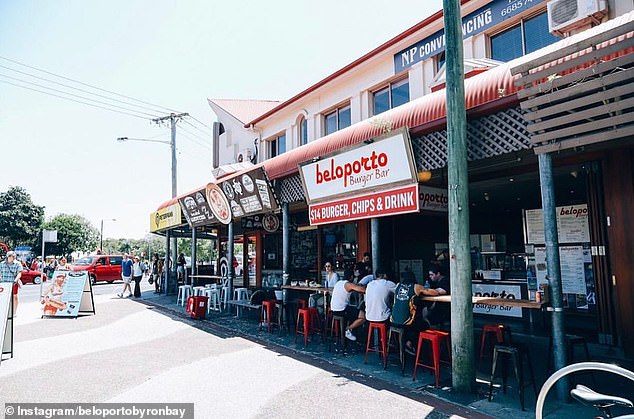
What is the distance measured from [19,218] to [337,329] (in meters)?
43.8

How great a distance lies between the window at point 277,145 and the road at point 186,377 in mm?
8276

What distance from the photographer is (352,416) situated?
182 inches

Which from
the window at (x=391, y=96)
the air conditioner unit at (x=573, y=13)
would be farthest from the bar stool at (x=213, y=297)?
the air conditioner unit at (x=573, y=13)

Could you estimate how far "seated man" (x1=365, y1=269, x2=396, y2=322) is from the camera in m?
7.05

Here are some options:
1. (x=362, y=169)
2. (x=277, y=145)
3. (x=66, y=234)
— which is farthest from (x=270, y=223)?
(x=66, y=234)

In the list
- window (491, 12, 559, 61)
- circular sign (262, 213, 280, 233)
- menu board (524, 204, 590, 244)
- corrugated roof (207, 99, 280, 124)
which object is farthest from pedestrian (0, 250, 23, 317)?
window (491, 12, 559, 61)

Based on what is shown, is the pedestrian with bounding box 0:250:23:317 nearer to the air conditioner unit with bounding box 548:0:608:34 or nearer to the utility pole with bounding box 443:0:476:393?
the utility pole with bounding box 443:0:476:393

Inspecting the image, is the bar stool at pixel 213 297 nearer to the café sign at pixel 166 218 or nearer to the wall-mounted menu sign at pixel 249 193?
the wall-mounted menu sign at pixel 249 193

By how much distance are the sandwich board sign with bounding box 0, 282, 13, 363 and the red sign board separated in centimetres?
569

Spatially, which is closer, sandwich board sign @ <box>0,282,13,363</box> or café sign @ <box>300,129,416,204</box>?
café sign @ <box>300,129,416,204</box>

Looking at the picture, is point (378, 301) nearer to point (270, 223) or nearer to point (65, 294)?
point (270, 223)

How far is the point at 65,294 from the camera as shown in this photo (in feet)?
40.6

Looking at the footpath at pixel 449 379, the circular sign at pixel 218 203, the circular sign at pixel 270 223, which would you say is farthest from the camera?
the circular sign at pixel 270 223

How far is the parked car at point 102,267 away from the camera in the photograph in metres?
26.5
